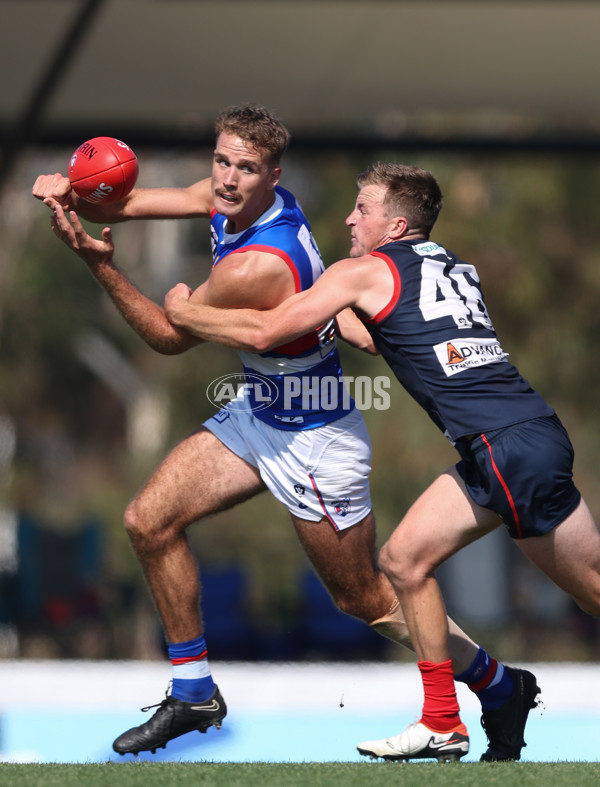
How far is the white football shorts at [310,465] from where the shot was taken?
5012 mm

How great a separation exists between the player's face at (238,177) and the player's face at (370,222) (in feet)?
1.31

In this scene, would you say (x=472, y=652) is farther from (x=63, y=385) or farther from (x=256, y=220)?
(x=63, y=385)

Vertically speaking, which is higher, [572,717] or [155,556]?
[155,556]

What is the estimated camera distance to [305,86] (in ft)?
35.3

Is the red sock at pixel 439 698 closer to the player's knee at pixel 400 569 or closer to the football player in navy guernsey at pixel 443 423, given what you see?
the football player in navy guernsey at pixel 443 423

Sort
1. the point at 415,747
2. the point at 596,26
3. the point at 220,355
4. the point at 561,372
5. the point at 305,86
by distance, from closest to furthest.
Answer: the point at 415,747, the point at 596,26, the point at 305,86, the point at 561,372, the point at 220,355

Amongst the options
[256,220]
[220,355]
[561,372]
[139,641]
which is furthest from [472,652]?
[220,355]

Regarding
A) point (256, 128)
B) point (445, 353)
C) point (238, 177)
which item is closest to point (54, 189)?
point (238, 177)

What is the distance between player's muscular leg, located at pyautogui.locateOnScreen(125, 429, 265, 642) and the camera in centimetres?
502

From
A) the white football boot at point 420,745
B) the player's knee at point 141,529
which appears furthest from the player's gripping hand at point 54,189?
the white football boot at point 420,745

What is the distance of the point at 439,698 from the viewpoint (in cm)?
472

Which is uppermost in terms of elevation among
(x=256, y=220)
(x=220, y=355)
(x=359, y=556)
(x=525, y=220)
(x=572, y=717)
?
(x=525, y=220)

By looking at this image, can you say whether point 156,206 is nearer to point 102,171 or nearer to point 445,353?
point 102,171

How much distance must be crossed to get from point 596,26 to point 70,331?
13477 mm
